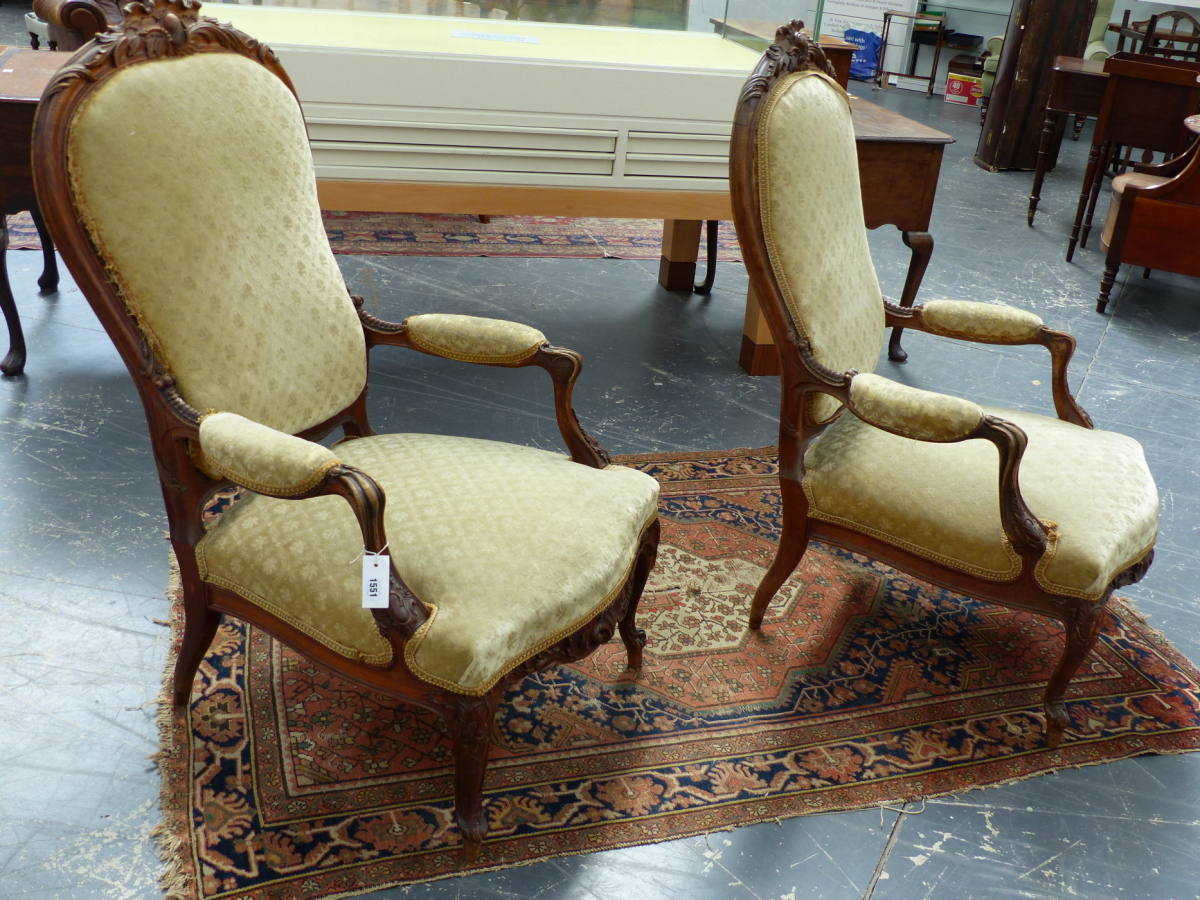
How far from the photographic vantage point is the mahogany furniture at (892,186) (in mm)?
3174

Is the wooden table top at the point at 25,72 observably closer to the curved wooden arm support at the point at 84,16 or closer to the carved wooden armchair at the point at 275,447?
the curved wooden arm support at the point at 84,16

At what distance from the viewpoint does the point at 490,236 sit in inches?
182

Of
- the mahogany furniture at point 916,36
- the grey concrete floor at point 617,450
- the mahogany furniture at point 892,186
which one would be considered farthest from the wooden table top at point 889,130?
the mahogany furniture at point 916,36

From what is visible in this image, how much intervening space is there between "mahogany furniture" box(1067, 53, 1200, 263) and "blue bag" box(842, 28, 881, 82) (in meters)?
5.00

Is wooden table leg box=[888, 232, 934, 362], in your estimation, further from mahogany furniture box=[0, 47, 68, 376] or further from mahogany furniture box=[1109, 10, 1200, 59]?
mahogany furniture box=[1109, 10, 1200, 59]

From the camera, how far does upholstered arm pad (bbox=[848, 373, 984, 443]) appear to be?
1.71 metres

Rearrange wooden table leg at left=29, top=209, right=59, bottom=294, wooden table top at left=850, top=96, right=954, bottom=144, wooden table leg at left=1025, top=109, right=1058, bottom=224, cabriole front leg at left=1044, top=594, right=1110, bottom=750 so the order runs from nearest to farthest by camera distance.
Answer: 1. cabriole front leg at left=1044, top=594, right=1110, bottom=750
2. wooden table top at left=850, top=96, right=954, bottom=144
3. wooden table leg at left=29, top=209, right=59, bottom=294
4. wooden table leg at left=1025, top=109, right=1058, bottom=224

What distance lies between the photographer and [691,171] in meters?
2.96

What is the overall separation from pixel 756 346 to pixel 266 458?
227 cm

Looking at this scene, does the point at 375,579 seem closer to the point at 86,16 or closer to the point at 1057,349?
the point at 1057,349

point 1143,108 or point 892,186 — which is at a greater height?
point 1143,108

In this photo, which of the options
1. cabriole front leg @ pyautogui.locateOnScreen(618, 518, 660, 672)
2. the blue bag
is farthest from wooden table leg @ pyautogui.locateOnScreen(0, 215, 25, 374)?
the blue bag

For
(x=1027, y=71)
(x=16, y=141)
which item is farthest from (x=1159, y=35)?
(x=16, y=141)

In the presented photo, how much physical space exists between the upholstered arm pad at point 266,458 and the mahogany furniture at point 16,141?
1.42 meters
